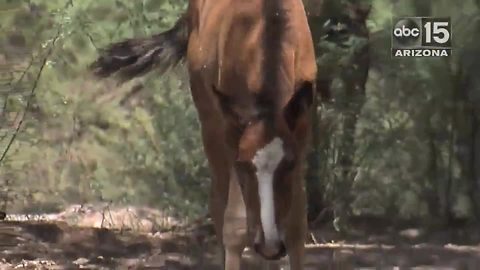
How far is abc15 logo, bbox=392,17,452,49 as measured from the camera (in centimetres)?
206

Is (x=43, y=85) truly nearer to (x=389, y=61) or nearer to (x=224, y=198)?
(x=224, y=198)

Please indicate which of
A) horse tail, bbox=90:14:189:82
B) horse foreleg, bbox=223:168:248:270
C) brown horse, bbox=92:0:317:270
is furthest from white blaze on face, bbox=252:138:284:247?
horse tail, bbox=90:14:189:82

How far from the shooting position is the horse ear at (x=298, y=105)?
5.54 feet

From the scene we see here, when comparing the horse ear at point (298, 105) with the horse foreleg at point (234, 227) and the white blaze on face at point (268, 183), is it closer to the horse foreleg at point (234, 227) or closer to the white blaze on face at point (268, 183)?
the white blaze on face at point (268, 183)

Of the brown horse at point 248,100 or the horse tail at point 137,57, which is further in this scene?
the horse tail at point 137,57

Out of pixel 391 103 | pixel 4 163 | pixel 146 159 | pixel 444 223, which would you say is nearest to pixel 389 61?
pixel 391 103

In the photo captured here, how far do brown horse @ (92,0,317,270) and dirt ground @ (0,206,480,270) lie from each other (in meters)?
0.10

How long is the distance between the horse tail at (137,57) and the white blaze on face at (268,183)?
588 millimetres

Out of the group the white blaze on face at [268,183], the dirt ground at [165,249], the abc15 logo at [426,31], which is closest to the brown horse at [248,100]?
the white blaze on face at [268,183]

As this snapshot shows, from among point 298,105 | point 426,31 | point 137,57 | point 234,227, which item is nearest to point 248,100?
point 298,105

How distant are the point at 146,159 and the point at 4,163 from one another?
400 mm

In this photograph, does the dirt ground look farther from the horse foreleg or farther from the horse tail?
the horse tail

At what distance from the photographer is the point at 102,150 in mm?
2098

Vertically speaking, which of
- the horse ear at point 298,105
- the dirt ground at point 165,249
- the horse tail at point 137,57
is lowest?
the dirt ground at point 165,249
